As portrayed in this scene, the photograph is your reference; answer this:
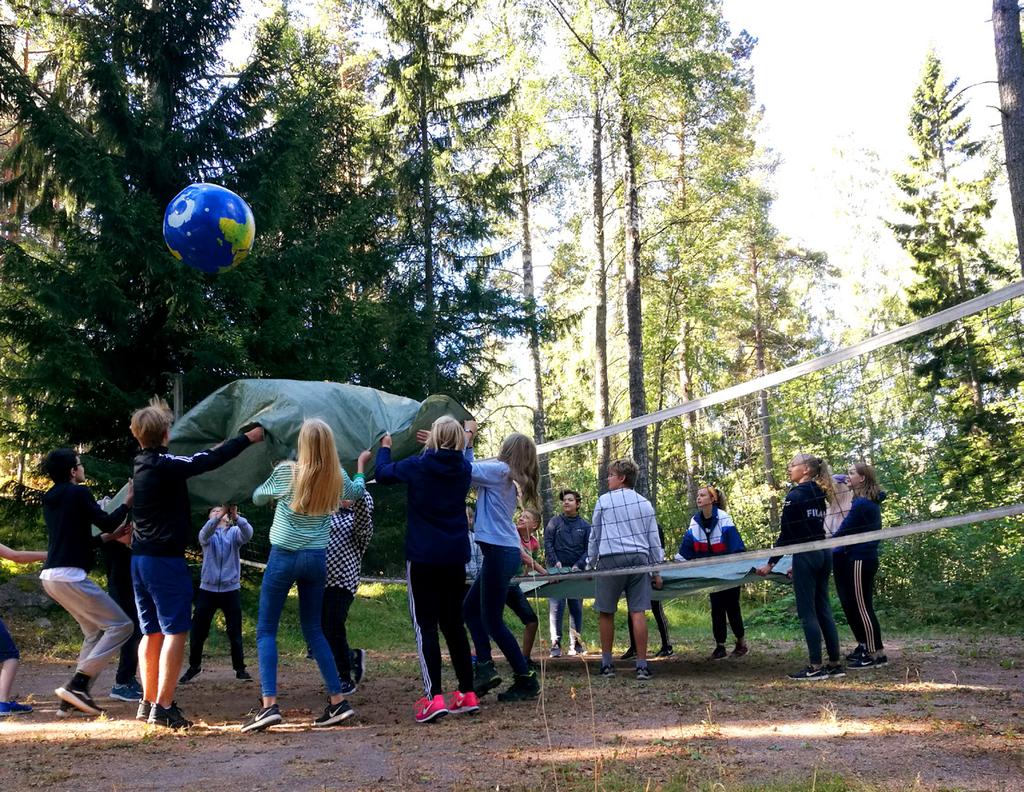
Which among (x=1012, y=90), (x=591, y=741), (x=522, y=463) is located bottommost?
(x=591, y=741)

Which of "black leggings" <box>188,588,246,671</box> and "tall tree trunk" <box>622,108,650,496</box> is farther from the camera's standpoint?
"tall tree trunk" <box>622,108,650,496</box>

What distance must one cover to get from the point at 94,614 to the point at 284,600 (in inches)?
60.4

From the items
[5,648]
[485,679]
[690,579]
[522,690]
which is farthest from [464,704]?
[5,648]

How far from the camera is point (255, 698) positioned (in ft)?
21.7

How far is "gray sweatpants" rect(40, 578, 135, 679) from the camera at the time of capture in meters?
5.61

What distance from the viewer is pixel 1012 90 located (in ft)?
28.7

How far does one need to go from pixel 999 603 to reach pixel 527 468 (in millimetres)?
8728

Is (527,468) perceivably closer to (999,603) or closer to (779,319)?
(999,603)

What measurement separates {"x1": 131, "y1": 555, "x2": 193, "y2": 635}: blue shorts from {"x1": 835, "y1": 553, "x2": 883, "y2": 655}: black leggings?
197 inches

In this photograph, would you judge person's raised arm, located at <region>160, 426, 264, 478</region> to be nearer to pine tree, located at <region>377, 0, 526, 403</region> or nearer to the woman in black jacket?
the woman in black jacket

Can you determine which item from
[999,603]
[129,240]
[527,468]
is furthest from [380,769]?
[999,603]

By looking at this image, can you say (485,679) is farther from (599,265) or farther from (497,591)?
(599,265)

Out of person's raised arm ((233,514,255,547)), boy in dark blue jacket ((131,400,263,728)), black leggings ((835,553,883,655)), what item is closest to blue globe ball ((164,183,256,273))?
boy in dark blue jacket ((131,400,263,728))

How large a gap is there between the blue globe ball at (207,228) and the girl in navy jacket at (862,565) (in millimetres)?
5050
